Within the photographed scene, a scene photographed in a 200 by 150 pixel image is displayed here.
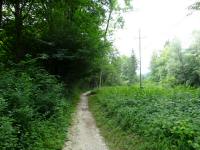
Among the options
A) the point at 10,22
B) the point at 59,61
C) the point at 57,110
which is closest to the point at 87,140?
the point at 57,110

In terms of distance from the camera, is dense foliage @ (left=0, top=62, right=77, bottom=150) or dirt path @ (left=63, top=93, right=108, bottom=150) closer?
dense foliage @ (left=0, top=62, right=77, bottom=150)

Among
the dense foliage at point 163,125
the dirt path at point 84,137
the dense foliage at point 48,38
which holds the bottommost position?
the dirt path at point 84,137

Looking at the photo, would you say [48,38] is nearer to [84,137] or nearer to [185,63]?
[84,137]

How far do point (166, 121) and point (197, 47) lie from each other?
45.9 m

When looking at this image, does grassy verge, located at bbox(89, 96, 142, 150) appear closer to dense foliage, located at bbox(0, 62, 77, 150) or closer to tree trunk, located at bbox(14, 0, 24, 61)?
dense foliage, located at bbox(0, 62, 77, 150)

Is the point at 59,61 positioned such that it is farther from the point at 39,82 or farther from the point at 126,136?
the point at 126,136

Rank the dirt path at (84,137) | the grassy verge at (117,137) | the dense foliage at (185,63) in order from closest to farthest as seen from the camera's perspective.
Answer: the grassy verge at (117,137)
the dirt path at (84,137)
the dense foliage at (185,63)

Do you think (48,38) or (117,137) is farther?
(48,38)

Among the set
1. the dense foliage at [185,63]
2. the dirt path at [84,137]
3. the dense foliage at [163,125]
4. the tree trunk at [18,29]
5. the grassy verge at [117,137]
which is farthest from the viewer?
the dense foliage at [185,63]

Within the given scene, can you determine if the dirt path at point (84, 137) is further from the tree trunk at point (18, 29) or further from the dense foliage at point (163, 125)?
the tree trunk at point (18, 29)

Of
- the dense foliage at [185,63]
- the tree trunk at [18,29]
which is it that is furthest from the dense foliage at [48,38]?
the dense foliage at [185,63]

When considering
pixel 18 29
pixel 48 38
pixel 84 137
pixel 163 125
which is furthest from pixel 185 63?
pixel 163 125

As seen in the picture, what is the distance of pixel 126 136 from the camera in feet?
38.0

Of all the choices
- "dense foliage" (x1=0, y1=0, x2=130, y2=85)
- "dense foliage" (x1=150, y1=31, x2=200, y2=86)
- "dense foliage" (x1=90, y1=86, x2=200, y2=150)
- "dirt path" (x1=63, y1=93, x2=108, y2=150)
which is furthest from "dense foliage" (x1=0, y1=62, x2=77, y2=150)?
"dense foliage" (x1=150, y1=31, x2=200, y2=86)
